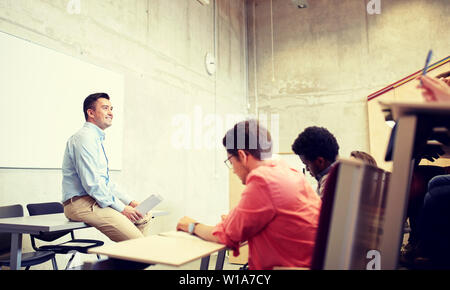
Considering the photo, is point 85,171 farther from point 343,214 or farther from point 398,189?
point 398,189

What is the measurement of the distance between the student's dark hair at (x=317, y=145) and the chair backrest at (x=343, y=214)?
37.5 inches

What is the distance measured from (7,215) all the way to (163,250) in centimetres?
181

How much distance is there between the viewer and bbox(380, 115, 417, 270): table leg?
0.92 meters

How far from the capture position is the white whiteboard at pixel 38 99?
2.87 metres

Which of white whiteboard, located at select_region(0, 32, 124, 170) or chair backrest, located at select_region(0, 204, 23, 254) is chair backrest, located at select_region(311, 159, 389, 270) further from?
white whiteboard, located at select_region(0, 32, 124, 170)

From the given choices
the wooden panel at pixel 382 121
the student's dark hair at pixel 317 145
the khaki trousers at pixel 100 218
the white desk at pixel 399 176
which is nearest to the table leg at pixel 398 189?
the white desk at pixel 399 176

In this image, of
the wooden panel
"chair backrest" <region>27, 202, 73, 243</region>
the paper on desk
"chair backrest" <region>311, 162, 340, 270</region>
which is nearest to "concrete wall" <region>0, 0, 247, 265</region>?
"chair backrest" <region>27, 202, 73, 243</region>

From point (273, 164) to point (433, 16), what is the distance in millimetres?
5889

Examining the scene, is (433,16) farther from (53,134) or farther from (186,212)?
(53,134)

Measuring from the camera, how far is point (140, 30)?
14.6 feet

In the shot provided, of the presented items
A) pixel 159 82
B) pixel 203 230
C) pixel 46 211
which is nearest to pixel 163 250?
pixel 203 230

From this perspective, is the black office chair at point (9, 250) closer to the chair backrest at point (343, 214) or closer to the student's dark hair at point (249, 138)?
the student's dark hair at point (249, 138)
